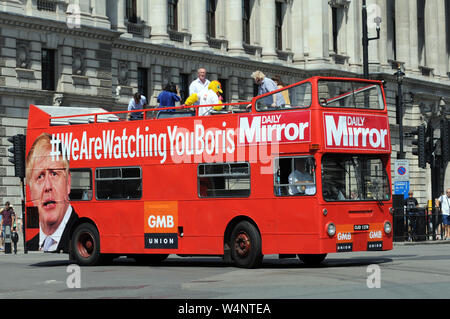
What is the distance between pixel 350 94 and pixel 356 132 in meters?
0.76

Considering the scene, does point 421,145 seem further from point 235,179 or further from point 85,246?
point 235,179

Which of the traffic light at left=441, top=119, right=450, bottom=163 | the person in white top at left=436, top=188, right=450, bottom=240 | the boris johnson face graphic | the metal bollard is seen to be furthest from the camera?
the person in white top at left=436, top=188, right=450, bottom=240

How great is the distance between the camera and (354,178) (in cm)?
1988

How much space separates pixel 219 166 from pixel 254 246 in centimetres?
175

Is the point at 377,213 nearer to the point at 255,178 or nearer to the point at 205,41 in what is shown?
the point at 255,178

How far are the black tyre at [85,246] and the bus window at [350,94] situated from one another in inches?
250

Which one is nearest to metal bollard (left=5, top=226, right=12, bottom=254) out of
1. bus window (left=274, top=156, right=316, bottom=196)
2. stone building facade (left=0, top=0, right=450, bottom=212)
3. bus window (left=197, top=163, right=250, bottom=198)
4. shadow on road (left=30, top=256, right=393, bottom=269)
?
stone building facade (left=0, top=0, right=450, bottom=212)

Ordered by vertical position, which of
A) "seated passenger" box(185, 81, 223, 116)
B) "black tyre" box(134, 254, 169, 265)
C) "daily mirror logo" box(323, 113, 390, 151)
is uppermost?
"seated passenger" box(185, 81, 223, 116)

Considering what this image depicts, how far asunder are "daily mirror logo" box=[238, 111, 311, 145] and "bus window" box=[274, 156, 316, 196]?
0.39 metres

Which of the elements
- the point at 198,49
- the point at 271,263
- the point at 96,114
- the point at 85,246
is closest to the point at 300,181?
the point at 271,263

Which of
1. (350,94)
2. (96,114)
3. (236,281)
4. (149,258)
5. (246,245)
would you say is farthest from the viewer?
(149,258)

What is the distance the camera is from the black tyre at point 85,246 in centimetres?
2284

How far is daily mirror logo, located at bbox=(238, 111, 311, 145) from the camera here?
19.4 metres

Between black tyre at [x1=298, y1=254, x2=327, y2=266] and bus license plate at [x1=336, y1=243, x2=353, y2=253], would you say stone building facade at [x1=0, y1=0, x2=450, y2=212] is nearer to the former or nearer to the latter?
black tyre at [x1=298, y1=254, x2=327, y2=266]
